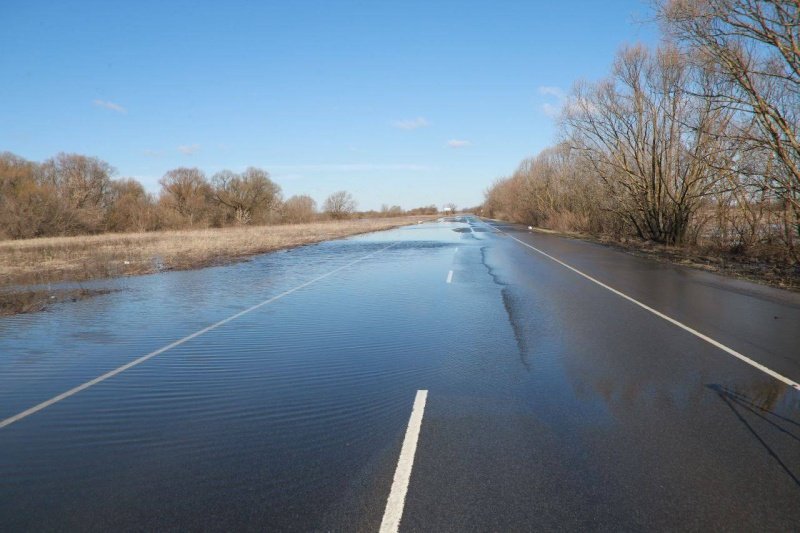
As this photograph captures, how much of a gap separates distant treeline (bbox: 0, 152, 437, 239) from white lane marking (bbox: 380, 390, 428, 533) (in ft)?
160

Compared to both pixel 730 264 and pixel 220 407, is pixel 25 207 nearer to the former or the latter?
pixel 220 407

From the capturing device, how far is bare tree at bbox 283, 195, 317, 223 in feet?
271

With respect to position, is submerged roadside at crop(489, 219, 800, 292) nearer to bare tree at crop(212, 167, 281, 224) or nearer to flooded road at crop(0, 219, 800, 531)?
flooded road at crop(0, 219, 800, 531)

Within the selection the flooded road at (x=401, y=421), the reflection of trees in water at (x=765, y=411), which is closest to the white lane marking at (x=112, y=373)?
the flooded road at (x=401, y=421)

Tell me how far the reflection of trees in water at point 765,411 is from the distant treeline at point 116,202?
166 feet

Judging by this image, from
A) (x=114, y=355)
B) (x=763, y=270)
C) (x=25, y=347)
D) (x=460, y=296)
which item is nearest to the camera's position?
(x=114, y=355)

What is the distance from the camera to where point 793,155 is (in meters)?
16.3

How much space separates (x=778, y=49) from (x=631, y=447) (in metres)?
14.5

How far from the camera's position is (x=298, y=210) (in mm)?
85000

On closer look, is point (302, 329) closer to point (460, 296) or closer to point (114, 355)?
point (114, 355)

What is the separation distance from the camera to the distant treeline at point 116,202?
4462 centimetres

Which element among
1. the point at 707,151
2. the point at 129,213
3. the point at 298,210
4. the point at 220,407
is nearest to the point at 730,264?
the point at 707,151

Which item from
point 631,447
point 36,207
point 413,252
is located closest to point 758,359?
point 631,447

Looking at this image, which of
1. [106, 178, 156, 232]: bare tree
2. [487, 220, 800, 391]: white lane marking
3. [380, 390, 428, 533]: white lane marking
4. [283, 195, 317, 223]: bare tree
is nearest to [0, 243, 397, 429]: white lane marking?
[380, 390, 428, 533]: white lane marking
